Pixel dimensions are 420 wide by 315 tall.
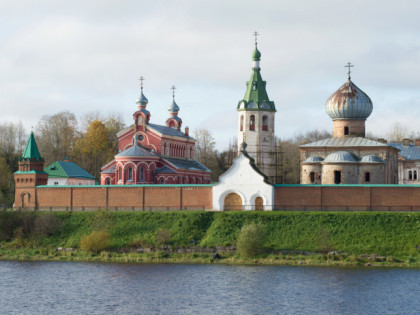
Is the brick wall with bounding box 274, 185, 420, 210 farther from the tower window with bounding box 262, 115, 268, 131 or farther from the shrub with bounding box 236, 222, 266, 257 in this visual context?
the tower window with bounding box 262, 115, 268, 131

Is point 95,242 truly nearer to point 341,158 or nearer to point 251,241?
point 251,241

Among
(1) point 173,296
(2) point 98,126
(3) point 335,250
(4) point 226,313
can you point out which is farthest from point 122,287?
(2) point 98,126

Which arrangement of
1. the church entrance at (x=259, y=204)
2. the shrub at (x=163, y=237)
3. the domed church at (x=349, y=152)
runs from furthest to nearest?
the domed church at (x=349, y=152)
the church entrance at (x=259, y=204)
the shrub at (x=163, y=237)

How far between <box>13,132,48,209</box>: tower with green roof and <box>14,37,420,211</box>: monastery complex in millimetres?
54

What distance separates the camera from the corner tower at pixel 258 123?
46281mm

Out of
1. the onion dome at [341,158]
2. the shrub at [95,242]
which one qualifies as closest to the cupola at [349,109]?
the onion dome at [341,158]

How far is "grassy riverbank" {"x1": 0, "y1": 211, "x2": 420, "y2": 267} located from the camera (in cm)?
3491

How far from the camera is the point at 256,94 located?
1847 inches

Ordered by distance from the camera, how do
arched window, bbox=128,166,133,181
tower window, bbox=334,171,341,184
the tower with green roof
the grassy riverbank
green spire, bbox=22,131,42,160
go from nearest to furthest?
the grassy riverbank < tower window, bbox=334,171,341,184 < the tower with green roof < green spire, bbox=22,131,42,160 < arched window, bbox=128,166,133,181

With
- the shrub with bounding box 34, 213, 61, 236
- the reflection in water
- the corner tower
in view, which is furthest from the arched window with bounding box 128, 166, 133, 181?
the reflection in water

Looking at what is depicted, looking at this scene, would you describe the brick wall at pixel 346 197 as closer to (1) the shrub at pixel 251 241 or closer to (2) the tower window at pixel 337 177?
(2) the tower window at pixel 337 177

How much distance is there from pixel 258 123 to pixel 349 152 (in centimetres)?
542

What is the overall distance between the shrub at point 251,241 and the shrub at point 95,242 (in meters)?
6.20

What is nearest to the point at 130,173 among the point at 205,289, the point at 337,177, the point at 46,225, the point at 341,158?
the point at 46,225
